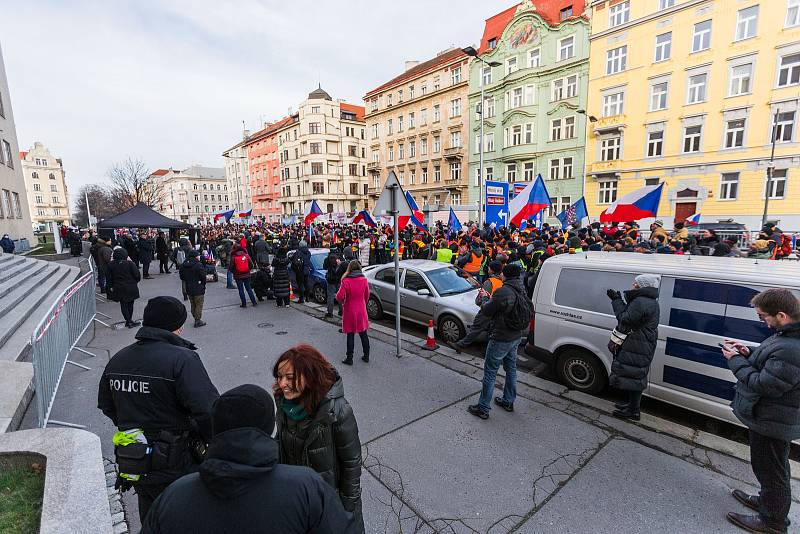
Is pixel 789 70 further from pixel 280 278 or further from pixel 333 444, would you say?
pixel 333 444

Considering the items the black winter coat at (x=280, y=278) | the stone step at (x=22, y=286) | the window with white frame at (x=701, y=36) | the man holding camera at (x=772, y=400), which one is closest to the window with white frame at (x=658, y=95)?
the window with white frame at (x=701, y=36)

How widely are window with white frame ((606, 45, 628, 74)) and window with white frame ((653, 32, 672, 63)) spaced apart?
6.05 ft

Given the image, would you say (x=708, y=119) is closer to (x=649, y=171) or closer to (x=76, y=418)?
(x=649, y=171)

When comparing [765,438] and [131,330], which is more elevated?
[765,438]

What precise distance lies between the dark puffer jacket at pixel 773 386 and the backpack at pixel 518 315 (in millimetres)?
1837

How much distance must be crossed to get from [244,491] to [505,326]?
3.58 meters

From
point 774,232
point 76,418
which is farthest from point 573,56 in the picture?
point 76,418

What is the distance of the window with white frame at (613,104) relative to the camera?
88.4 ft

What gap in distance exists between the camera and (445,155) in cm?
3750

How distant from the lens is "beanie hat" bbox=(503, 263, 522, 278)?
4.43 metres

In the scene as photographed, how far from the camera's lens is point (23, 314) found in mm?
7711

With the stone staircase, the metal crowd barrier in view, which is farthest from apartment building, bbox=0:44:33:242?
the metal crowd barrier

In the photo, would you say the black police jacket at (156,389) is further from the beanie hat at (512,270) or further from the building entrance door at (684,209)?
the building entrance door at (684,209)

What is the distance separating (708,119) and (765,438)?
2844 cm
